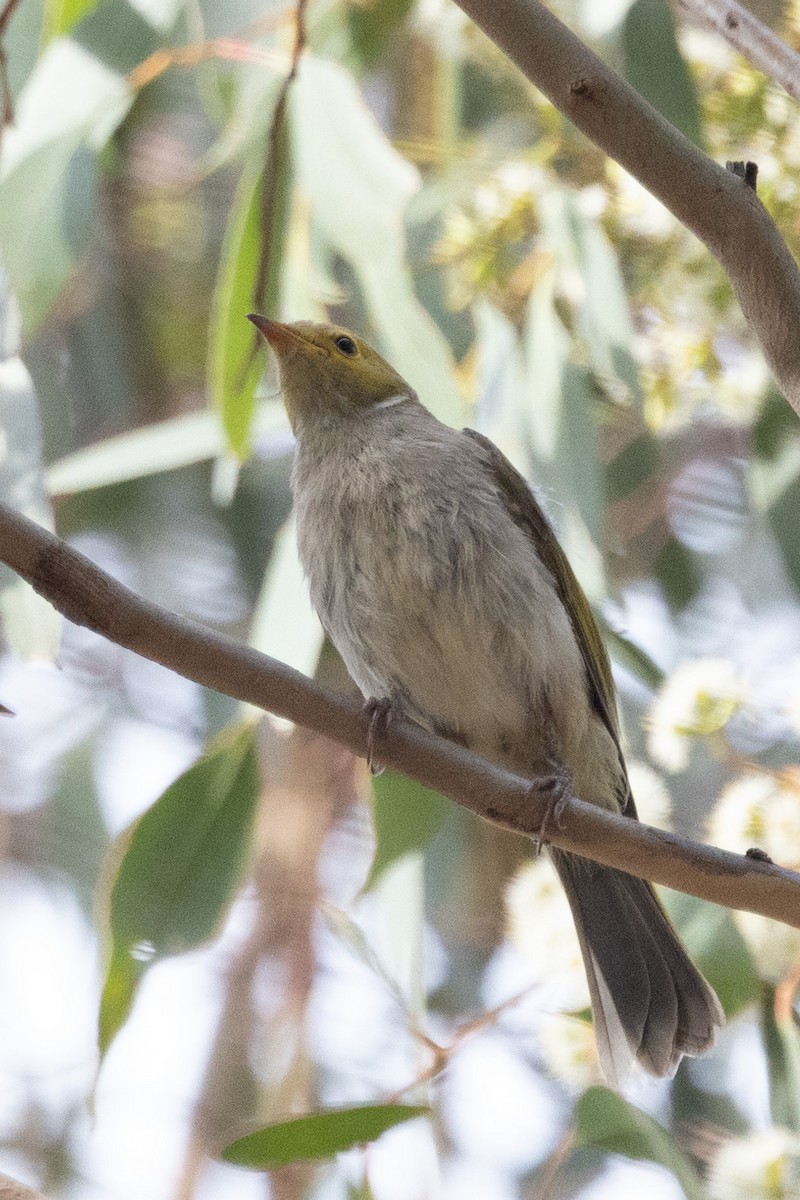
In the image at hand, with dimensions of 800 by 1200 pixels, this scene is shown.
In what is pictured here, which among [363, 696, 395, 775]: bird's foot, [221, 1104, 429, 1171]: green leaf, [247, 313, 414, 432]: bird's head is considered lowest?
[221, 1104, 429, 1171]: green leaf

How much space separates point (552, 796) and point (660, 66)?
171 cm

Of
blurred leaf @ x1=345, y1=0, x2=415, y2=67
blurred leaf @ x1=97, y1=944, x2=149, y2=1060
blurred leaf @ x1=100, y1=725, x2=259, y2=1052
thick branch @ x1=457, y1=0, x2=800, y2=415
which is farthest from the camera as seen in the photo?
blurred leaf @ x1=345, y1=0, x2=415, y2=67

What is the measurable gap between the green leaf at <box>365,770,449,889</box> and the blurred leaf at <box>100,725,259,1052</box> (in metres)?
0.27

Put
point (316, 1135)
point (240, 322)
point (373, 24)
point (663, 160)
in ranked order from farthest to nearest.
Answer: point (373, 24), point (240, 322), point (316, 1135), point (663, 160)

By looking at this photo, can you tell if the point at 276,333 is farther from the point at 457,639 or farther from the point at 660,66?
the point at 660,66

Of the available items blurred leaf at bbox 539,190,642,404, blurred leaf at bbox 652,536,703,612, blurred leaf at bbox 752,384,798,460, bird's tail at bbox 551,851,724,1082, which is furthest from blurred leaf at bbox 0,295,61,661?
blurred leaf at bbox 652,536,703,612

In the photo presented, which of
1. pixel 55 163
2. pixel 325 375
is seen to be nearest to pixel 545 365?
pixel 325 375

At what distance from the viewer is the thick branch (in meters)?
1.99

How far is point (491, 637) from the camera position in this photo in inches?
114

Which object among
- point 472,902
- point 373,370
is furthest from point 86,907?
point 373,370

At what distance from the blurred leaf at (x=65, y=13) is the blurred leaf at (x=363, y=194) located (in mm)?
487

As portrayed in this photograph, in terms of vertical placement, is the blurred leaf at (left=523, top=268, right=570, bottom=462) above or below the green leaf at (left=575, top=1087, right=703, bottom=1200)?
above

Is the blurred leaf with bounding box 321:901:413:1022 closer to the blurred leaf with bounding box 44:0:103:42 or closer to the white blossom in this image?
the white blossom

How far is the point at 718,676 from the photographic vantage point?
Result: 10.2 ft
